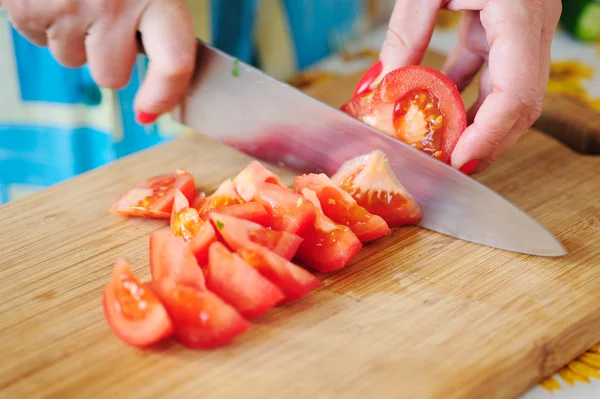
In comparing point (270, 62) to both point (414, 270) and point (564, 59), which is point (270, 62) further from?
point (414, 270)

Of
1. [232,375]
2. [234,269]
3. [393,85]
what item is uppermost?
[393,85]

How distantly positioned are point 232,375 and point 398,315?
1.19 ft

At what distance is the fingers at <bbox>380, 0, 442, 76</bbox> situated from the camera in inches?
69.2

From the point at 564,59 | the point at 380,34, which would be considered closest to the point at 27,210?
the point at 380,34

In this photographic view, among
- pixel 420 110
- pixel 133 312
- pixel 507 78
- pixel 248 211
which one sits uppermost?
pixel 507 78

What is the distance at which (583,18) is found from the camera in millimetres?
2996

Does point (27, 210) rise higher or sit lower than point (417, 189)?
lower

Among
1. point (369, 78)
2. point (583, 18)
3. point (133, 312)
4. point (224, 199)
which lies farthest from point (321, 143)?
point (583, 18)

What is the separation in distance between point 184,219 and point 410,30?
2.48 ft

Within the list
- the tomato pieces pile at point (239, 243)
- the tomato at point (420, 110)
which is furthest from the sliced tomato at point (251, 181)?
the tomato at point (420, 110)

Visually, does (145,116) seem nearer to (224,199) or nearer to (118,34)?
(118,34)

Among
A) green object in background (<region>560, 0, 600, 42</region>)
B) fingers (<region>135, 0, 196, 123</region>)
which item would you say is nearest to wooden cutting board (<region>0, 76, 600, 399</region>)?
Answer: fingers (<region>135, 0, 196, 123</region>)

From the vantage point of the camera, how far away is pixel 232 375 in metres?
1.25

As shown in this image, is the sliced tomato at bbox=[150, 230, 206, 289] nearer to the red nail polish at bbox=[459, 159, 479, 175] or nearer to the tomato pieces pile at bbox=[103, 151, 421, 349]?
the tomato pieces pile at bbox=[103, 151, 421, 349]
